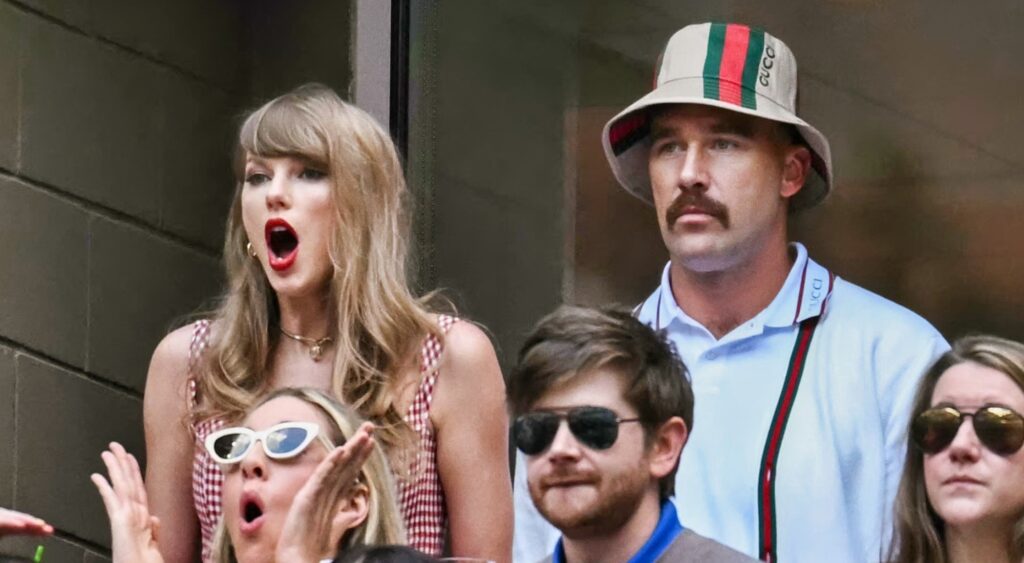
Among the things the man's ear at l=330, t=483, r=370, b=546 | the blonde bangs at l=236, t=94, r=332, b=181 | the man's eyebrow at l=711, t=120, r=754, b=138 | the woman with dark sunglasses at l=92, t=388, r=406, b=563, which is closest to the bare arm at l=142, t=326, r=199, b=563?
the woman with dark sunglasses at l=92, t=388, r=406, b=563

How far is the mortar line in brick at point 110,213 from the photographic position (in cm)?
653

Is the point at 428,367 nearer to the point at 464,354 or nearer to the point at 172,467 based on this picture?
the point at 464,354

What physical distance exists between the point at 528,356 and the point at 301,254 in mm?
742

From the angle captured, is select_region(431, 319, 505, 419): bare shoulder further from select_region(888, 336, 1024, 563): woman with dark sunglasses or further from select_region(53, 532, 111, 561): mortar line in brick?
select_region(53, 532, 111, 561): mortar line in brick

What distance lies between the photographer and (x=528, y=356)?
4590mm

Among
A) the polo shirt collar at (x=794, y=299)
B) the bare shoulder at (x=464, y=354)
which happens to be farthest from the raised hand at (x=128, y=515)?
the polo shirt collar at (x=794, y=299)

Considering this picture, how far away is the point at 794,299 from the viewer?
204 inches

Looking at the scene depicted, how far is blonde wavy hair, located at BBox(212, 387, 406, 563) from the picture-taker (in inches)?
174

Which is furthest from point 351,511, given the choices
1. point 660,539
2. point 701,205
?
point 701,205

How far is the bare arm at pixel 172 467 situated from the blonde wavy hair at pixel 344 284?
7 cm

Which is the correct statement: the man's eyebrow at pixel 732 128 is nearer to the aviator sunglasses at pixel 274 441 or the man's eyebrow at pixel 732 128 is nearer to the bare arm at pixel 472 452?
the bare arm at pixel 472 452

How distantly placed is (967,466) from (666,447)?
58 cm

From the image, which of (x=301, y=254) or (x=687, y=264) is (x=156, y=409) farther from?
(x=687, y=264)

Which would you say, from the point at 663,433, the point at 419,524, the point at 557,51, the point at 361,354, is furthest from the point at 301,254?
the point at 557,51
